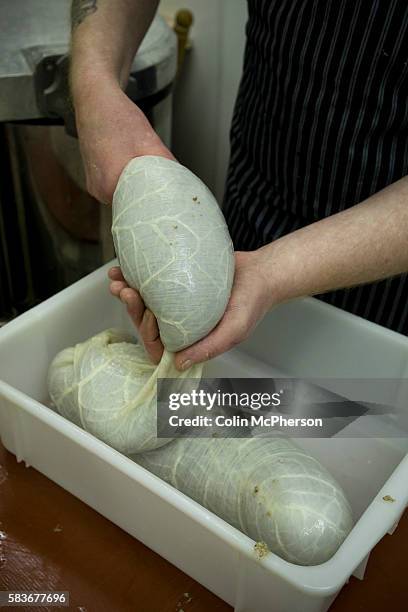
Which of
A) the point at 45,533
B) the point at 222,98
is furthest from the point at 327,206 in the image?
the point at 222,98

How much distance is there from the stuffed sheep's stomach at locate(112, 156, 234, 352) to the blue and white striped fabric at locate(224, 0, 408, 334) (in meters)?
0.30

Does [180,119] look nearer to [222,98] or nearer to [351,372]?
[222,98]

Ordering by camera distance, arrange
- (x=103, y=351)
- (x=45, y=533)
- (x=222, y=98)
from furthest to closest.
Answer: (x=222, y=98) < (x=103, y=351) < (x=45, y=533)

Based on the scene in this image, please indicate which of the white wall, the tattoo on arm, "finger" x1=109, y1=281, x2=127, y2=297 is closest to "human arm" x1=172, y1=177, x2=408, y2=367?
"finger" x1=109, y1=281, x2=127, y2=297

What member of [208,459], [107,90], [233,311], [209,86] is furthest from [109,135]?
[209,86]

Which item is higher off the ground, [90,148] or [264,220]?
[90,148]

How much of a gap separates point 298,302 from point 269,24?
451mm

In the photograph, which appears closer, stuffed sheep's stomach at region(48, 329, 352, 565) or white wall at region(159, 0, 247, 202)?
stuffed sheep's stomach at region(48, 329, 352, 565)

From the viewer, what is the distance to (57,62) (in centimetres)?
115

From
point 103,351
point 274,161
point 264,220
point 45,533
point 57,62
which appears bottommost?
point 45,533

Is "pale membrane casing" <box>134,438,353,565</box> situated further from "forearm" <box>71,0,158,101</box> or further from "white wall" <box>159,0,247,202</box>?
"white wall" <box>159,0,247,202</box>

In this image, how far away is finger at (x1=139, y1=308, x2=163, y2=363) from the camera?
0.86 meters

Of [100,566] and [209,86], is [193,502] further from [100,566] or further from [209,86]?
[209,86]

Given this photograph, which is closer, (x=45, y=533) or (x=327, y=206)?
(x=45, y=533)
